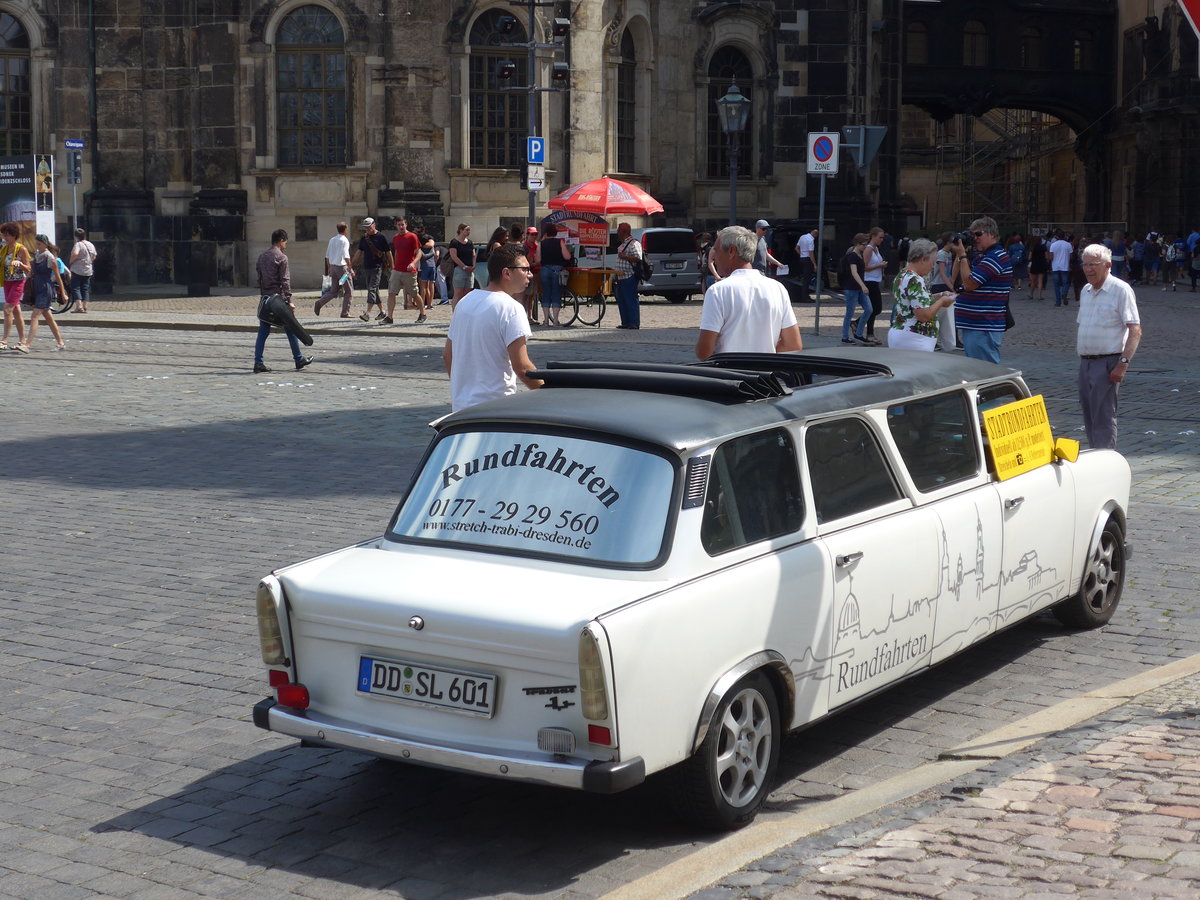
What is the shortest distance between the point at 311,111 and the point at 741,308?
28.6 meters

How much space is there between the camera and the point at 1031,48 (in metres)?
58.4

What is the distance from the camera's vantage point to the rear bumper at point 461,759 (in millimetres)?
4598

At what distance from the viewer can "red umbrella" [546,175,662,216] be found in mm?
30953

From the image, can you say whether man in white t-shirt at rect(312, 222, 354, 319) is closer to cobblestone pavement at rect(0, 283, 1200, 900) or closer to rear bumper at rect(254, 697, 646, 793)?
cobblestone pavement at rect(0, 283, 1200, 900)

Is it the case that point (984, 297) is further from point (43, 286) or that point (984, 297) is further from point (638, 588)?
point (43, 286)

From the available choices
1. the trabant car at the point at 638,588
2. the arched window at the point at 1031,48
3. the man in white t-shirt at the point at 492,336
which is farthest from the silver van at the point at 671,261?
the trabant car at the point at 638,588

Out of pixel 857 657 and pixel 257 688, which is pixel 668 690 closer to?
pixel 857 657

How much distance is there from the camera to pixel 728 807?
500 centimetres

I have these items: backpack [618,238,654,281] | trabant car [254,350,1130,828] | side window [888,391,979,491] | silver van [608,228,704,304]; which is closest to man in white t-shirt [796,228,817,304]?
silver van [608,228,704,304]

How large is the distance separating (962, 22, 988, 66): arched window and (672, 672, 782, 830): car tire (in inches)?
2202

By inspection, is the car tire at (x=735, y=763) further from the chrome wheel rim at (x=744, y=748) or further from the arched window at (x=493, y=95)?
the arched window at (x=493, y=95)

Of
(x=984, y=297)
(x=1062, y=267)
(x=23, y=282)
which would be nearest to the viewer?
(x=984, y=297)

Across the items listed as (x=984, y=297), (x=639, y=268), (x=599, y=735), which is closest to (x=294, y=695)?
(x=599, y=735)

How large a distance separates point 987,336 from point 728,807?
28.1 feet
